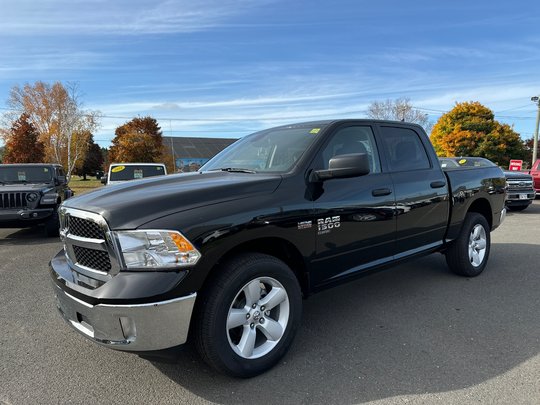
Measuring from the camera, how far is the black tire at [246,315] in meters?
2.46

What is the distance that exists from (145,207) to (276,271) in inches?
39.2

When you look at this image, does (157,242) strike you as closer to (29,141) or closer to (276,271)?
(276,271)

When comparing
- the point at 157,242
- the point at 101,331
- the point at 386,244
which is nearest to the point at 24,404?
the point at 101,331

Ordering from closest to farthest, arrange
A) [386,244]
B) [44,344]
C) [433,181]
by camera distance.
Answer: [44,344], [386,244], [433,181]

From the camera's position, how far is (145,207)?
7.98ft

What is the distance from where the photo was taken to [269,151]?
142 inches

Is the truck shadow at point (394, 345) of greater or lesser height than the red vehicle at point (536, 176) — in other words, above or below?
below

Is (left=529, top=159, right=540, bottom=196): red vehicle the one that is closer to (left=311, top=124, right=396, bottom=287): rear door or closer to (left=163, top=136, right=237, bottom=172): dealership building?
(left=311, top=124, right=396, bottom=287): rear door

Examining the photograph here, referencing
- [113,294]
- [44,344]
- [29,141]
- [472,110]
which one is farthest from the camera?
[29,141]

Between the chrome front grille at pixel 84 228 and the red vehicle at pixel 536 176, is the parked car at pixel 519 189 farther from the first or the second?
the chrome front grille at pixel 84 228

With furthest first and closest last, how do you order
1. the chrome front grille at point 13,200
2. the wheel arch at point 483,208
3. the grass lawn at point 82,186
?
1. the grass lawn at point 82,186
2. the chrome front grille at point 13,200
3. the wheel arch at point 483,208

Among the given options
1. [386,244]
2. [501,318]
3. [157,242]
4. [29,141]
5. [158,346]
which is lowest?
[501,318]

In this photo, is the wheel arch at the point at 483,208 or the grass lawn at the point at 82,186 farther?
the grass lawn at the point at 82,186

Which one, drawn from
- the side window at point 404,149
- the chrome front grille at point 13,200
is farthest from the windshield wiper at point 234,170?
the chrome front grille at point 13,200
